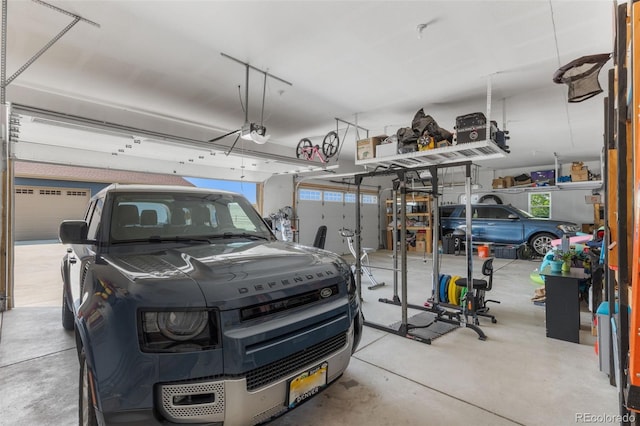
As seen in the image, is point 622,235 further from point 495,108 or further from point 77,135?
point 77,135

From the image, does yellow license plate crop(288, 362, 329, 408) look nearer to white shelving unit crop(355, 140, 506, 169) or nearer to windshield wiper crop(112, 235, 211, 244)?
windshield wiper crop(112, 235, 211, 244)

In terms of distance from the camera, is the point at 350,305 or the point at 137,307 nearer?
the point at 137,307

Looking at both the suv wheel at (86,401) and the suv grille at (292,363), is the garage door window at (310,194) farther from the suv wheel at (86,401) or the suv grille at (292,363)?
the suv wheel at (86,401)

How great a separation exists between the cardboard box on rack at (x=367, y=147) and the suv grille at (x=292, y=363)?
365cm

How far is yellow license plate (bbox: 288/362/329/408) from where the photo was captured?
60.3 inches

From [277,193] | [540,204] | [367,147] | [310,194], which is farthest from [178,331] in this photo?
[540,204]

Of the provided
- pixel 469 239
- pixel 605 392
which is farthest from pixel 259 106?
pixel 605 392

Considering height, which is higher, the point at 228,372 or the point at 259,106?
the point at 259,106

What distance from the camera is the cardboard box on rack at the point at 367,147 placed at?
16.4 ft

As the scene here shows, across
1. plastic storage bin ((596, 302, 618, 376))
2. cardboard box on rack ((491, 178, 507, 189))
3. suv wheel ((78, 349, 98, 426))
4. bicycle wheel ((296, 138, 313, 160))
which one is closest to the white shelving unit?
bicycle wheel ((296, 138, 313, 160))

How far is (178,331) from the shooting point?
1.34m

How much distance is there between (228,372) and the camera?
1335 millimetres

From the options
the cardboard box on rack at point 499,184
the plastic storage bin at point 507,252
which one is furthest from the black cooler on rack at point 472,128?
the cardboard box on rack at point 499,184

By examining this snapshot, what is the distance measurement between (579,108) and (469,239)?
3764 millimetres
